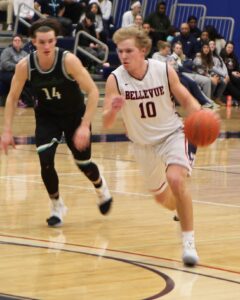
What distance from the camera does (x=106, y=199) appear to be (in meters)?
9.28

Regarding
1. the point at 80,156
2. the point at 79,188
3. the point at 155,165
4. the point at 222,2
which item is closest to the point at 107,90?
the point at 155,165

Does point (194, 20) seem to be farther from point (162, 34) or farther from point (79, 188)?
point (79, 188)

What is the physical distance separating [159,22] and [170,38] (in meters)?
0.72

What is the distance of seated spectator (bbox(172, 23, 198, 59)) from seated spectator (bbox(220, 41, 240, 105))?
2.65 feet

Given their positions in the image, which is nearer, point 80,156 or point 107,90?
point 107,90

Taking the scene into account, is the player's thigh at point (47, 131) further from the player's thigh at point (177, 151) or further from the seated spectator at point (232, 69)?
the seated spectator at point (232, 69)

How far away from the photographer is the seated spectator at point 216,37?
2384 cm

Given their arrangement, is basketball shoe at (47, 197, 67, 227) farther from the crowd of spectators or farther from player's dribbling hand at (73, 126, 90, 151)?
the crowd of spectators

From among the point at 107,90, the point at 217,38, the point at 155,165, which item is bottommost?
the point at 217,38

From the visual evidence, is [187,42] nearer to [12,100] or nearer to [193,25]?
[193,25]

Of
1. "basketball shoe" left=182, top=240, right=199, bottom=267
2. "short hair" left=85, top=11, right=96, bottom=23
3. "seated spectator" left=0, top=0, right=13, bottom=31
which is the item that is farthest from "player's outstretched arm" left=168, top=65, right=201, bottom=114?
"seated spectator" left=0, top=0, right=13, bottom=31

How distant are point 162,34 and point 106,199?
570 inches

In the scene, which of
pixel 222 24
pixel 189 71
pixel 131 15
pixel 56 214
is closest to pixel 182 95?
pixel 56 214

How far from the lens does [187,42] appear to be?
23328 mm
